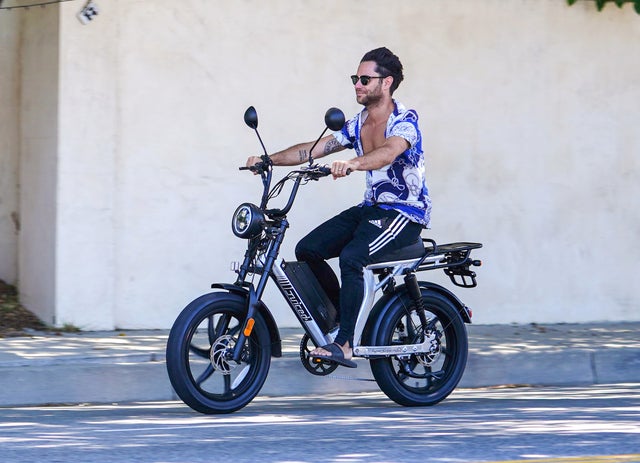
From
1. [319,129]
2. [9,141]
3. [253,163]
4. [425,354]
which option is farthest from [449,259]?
[9,141]

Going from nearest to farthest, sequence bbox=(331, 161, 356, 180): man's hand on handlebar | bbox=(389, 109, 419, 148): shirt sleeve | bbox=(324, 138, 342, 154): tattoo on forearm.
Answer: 1. bbox=(331, 161, 356, 180): man's hand on handlebar
2. bbox=(389, 109, 419, 148): shirt sleeve
3. bbox=(324, 138, 342, 154): tattoo on forearm

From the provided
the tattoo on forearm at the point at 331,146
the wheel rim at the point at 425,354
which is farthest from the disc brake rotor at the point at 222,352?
the tattoo on forearm at the point at 331,146

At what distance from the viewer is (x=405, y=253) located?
7.30 m

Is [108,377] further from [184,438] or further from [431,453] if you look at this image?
[431,453]

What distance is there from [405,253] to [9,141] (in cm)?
447

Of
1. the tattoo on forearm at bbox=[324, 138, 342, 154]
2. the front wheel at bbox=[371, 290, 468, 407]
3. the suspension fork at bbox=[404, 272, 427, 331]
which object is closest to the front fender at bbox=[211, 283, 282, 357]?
the front wheel at bbox=[371, 290, 468, 407]

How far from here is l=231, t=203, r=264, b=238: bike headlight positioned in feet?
22.2

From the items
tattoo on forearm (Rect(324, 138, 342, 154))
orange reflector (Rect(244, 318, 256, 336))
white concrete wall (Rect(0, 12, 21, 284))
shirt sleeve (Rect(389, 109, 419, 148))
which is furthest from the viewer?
white concrete wall (Rect(0, 12, 21, 284))

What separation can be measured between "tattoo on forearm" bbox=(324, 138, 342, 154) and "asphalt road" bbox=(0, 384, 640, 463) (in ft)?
5.36

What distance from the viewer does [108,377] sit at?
7906 millimetres

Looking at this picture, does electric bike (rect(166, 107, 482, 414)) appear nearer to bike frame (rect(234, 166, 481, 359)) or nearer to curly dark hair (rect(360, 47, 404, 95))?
bike frame (rect(234, 166, 481, 359))

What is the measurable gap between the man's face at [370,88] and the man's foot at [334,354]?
1516 mm

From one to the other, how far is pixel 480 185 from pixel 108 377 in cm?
387

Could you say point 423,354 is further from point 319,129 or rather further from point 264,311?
point 319,129
